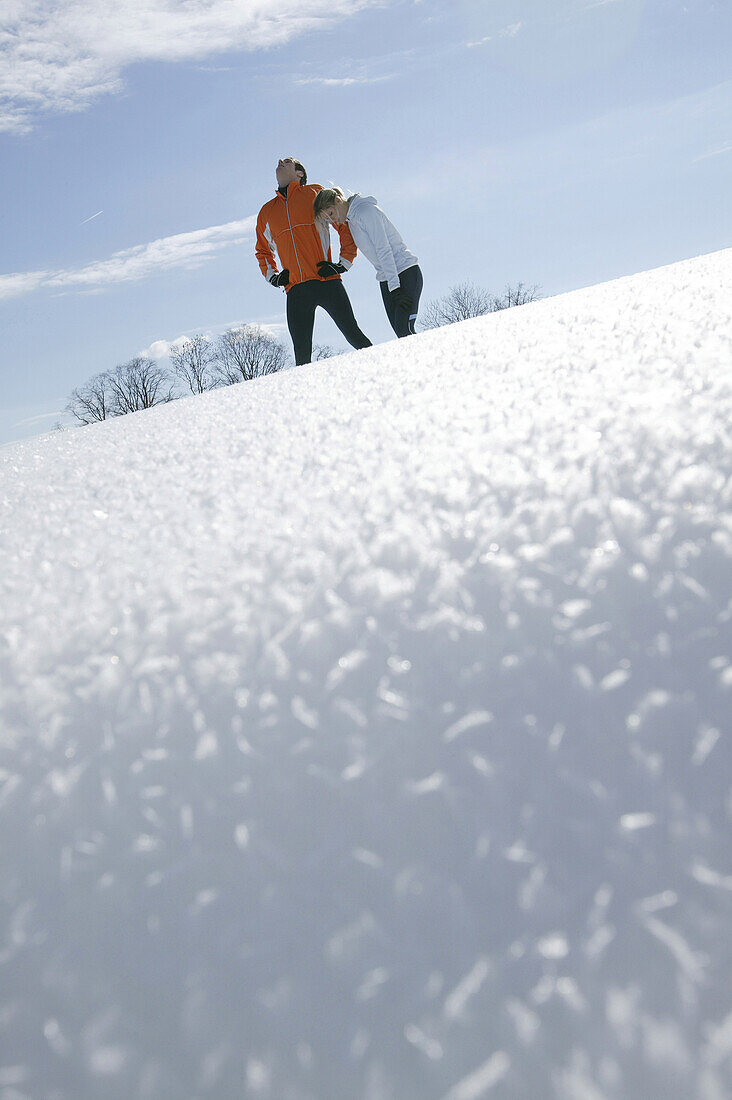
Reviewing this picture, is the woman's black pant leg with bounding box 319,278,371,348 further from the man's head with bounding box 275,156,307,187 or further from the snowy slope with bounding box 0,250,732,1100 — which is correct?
the snowy slope with bounding box 0,250,732,1100

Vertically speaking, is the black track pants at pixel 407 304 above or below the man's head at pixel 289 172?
below

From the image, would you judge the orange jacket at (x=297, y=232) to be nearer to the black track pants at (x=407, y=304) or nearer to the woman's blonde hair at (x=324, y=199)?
the woman's blonde hair at (x=324, y=199)

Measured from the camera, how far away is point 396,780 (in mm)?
241

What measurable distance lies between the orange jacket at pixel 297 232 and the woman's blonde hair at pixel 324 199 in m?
0.05

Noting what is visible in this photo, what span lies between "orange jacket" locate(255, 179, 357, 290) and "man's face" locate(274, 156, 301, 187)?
0.04m

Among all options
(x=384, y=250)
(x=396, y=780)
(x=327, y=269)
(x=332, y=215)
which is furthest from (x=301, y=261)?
(x=396, y=780)

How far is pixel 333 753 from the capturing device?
252mm

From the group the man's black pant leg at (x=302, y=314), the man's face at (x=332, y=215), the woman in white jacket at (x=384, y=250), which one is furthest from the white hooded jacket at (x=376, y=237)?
the man's black pant leg at (x=302, y=314)

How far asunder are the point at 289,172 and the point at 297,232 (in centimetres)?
37

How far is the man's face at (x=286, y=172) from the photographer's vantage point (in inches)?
187

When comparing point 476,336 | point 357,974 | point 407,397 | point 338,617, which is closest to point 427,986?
point 357,974

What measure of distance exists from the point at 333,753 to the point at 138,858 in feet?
0.23

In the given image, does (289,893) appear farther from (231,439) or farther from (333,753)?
(231,439)

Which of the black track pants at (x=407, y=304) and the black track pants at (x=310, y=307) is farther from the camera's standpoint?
the black track pants at (x=407, y=304)
